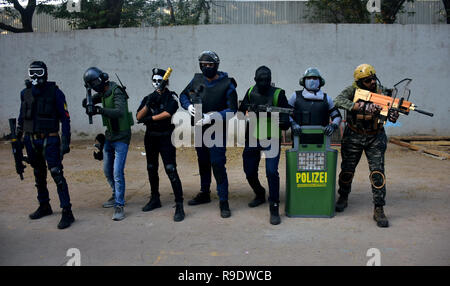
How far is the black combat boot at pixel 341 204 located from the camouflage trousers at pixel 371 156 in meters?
0.16

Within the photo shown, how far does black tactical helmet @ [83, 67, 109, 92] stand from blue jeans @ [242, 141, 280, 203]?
2.01 metres

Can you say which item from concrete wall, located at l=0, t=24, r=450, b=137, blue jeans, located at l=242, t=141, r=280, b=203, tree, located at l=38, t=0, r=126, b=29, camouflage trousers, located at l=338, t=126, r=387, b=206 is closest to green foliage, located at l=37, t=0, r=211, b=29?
tree, located at l=38, t=0, r=126, b=29

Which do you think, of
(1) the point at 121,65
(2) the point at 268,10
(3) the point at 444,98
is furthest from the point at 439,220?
(2) the point at 268,10

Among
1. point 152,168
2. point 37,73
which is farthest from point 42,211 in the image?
point 37,73

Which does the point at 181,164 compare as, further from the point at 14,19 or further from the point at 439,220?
the point at 14,19

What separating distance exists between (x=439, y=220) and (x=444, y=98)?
24.8 feet

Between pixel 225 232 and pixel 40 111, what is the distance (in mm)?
2632

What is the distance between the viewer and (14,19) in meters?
15.5

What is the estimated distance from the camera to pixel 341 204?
5789mm

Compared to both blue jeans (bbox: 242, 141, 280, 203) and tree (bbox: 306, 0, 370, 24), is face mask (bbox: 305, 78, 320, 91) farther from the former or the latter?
tree (bbox: 306, 0, 370, 24)

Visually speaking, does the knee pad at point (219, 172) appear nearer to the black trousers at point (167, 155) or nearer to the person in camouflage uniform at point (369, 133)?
the black trousers at point (167, 155)

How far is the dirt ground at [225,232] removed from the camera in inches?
169

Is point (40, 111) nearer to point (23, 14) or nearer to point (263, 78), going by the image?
point (263, 78)

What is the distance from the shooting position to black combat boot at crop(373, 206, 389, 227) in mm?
5098
